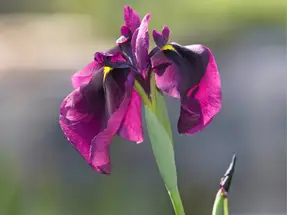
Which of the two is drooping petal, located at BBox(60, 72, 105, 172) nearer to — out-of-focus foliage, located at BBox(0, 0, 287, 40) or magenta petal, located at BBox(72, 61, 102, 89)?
magenta petal, located at BBox(72, 61, 102, 89)

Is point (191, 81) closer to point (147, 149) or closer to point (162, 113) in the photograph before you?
point (162, 113)

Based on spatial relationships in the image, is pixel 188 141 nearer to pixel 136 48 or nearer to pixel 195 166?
pixel 195 166

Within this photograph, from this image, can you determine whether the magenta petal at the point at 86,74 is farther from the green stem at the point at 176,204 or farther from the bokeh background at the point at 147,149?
the bokeh background at the point at 147,149

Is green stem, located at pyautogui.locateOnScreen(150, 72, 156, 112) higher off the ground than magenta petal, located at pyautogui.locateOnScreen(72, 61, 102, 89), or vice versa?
magenta petal, located at pyautogui.locateOnScreen(72, 61, 102, 89)

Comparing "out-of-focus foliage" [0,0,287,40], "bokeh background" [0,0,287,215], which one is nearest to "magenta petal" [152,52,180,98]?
"bokeh background" [0,0,287,215]

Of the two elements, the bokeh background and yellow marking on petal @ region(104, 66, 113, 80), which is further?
the bokeh background

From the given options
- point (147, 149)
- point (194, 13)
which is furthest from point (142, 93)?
point (194, 13)

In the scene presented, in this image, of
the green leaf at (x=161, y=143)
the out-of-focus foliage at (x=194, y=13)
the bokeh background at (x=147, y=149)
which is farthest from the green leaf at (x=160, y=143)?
the out-of-focus foliage at (x=194, y=13)

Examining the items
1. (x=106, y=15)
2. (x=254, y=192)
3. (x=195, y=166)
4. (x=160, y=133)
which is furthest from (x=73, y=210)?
(x=160, y=133)
